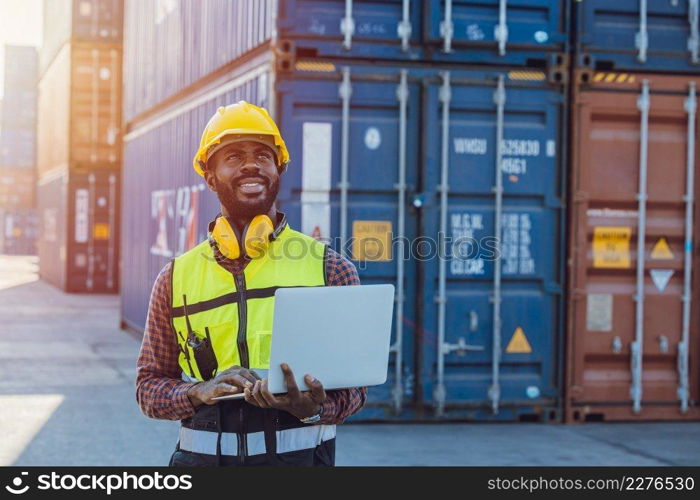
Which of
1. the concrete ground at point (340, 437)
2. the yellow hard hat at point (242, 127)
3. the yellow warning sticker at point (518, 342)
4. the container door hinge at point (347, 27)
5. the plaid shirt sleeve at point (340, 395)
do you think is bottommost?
the concrete ground at point (340, 437)

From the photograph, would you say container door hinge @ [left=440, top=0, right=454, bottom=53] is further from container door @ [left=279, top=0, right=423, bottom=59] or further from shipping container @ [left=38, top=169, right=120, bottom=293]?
shipping container @ [left=38, top=169, right=120, bottom=293]

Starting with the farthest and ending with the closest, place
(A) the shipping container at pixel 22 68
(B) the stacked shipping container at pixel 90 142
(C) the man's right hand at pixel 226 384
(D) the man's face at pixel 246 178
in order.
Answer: (A) the shipping container at pixel 22 68 < (B) the stacked shipping container at pixel 90 142 < (D) the man's face at pixel 246 178 < (C) the man's right hand at pixel 226 384

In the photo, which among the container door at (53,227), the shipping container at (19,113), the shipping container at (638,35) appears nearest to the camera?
the shipping container at (638,35)

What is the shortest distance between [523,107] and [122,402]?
4557 mm

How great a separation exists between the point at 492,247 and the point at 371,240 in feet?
3.26

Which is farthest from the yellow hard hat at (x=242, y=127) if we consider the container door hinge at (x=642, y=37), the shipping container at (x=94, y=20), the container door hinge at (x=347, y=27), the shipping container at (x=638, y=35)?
the shipping container at (x=94, y=20)

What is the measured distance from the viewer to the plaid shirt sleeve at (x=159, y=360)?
9.87ft

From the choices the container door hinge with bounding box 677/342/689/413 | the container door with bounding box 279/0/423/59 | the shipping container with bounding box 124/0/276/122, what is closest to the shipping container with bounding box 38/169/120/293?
the shipping container with bounding box 124/0/276/122

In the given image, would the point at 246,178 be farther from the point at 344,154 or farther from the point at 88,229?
the point at 88,229

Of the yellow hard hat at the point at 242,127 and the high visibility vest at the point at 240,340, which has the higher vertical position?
the yellow hard hat at the point at 242,127

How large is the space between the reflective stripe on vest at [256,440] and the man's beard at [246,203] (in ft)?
2.00

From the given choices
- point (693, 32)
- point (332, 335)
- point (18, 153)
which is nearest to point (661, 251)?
point (693, 32)

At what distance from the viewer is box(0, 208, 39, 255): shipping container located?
61.5m

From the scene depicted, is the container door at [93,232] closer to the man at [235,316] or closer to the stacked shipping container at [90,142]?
the stacked shipping container at [90,142]
